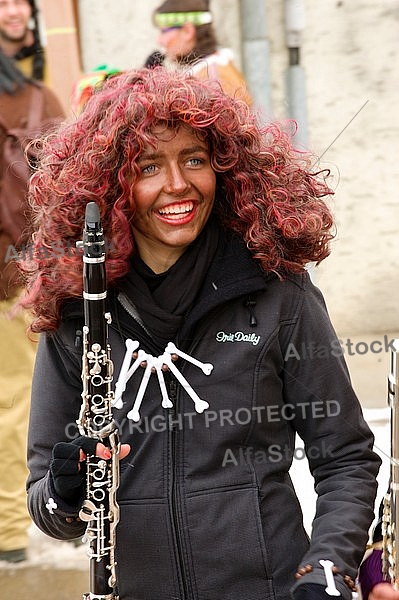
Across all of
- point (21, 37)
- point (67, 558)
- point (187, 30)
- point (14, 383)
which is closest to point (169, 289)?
point (14, 383)

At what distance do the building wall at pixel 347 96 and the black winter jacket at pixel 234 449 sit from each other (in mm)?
2041

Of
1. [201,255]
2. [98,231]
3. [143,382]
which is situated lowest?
[143,382]

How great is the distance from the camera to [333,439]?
1901 millimetres

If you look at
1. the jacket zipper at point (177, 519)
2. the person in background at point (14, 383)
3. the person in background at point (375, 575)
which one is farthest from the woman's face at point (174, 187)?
the person in background at point (14, 383)

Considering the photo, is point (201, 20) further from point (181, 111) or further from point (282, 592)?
point (282, 592)

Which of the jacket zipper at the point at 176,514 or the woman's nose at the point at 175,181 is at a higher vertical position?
the woman's nose at the point at 175,181

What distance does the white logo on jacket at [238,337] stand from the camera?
6.14ft

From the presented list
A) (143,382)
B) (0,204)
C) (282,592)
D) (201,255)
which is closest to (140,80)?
(201,255)

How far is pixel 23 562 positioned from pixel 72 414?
1797mm

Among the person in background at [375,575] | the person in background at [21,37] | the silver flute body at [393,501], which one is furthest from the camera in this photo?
the person in background at [21,37]

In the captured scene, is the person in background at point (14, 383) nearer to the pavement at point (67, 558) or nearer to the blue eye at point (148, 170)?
the pavement at point (67, 558)

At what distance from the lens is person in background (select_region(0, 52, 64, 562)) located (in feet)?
11.2

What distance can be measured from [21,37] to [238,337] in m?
2.21

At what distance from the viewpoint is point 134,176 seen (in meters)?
1.88
